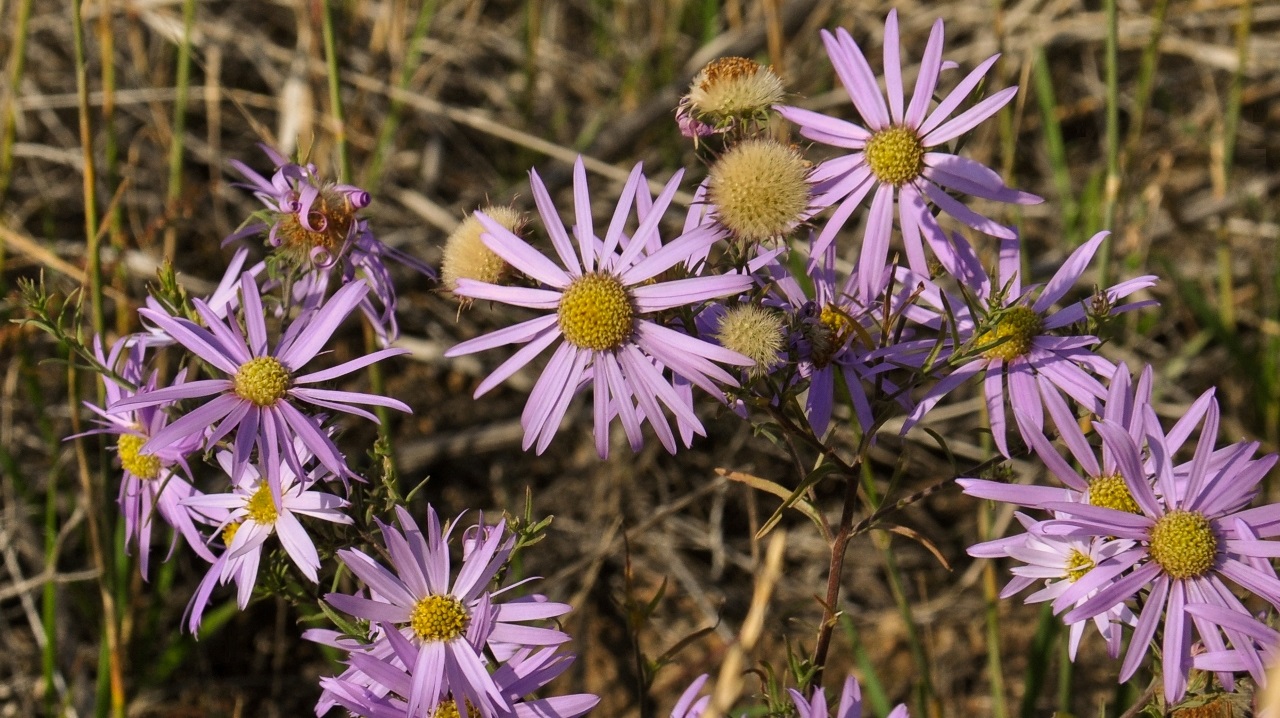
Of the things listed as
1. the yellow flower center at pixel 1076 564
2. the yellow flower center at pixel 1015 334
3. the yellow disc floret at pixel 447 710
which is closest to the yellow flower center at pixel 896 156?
the yellow flower center at pixel 1015 334

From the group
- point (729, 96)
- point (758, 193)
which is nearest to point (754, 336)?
point (758, 193)

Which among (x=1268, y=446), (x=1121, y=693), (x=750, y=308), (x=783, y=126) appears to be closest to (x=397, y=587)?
(x=750, y=308)

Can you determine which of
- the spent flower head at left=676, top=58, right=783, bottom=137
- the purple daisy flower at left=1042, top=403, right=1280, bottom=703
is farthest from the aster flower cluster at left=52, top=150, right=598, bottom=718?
the purple daisy flower at left=1042, top=403, right=1280, bottom=703

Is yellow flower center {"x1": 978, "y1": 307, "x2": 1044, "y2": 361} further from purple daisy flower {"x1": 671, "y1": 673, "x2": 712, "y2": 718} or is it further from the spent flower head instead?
purple daisy flower {"x1": 671, "y1": 673, "x2": 712, "y2": 718}

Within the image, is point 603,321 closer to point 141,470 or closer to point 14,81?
point 141,470

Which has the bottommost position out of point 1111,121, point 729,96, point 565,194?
point 729,96

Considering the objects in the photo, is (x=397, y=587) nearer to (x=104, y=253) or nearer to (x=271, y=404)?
(x=271, y=404)

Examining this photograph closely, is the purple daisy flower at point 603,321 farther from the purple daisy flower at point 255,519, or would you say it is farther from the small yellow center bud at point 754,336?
the purple daisy flower at point 255,519
